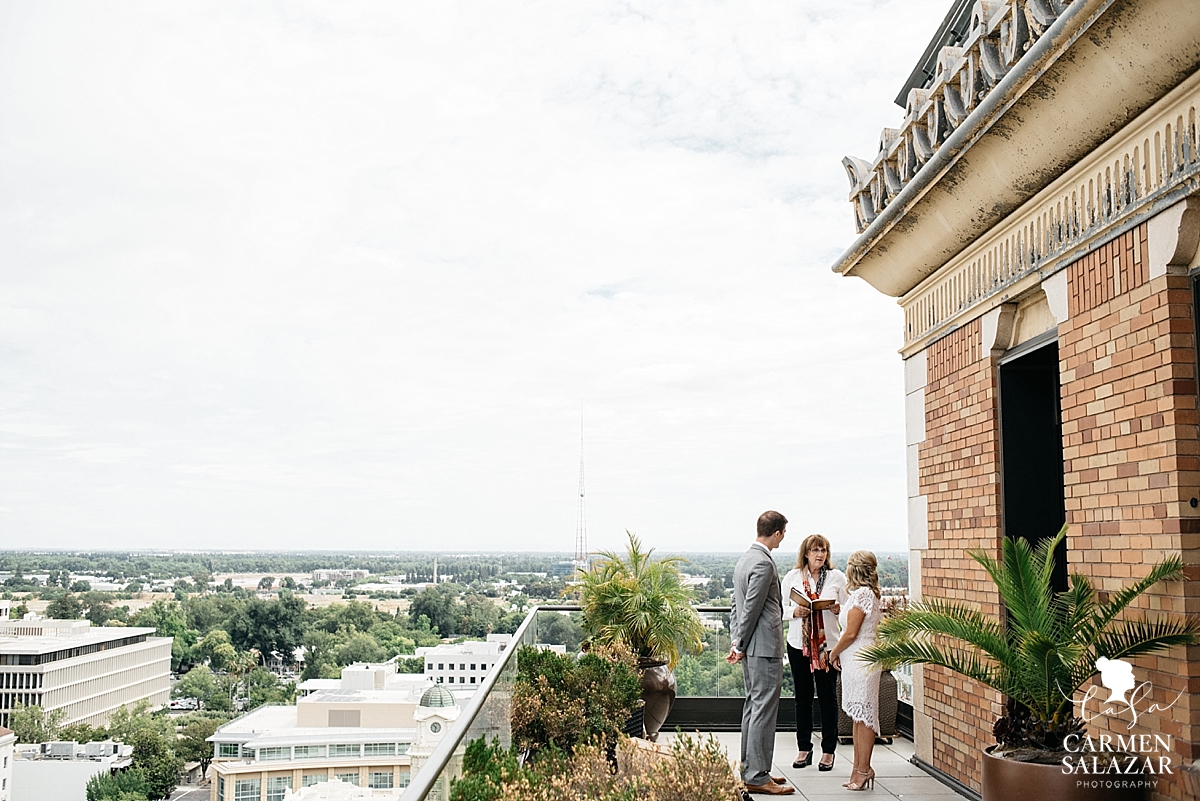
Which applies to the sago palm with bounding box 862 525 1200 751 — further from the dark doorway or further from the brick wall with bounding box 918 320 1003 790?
the brick wall with bounding box 918 320 1003 790

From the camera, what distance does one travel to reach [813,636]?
7.49m

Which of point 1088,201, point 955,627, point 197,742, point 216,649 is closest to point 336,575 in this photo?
point 216,649

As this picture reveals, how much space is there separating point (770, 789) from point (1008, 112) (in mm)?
4635

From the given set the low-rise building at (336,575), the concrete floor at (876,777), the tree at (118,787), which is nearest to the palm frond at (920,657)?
the concrete floor at (876,777)

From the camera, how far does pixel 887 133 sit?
270 inches

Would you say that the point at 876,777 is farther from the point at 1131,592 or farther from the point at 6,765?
the point at 6,765

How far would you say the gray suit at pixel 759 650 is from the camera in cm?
648

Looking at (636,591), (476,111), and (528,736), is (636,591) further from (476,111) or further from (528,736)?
(476,111)

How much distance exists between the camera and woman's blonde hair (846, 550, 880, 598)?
22.2 feet

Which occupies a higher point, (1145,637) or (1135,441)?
(1135,441)

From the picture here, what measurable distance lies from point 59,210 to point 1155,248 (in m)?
109

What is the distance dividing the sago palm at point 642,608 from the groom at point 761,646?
2.11m

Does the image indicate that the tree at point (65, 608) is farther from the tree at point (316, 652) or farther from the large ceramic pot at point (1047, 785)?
the large ceramic pot at point (1047, 785)

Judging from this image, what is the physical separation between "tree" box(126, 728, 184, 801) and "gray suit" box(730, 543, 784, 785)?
56.2 metres
